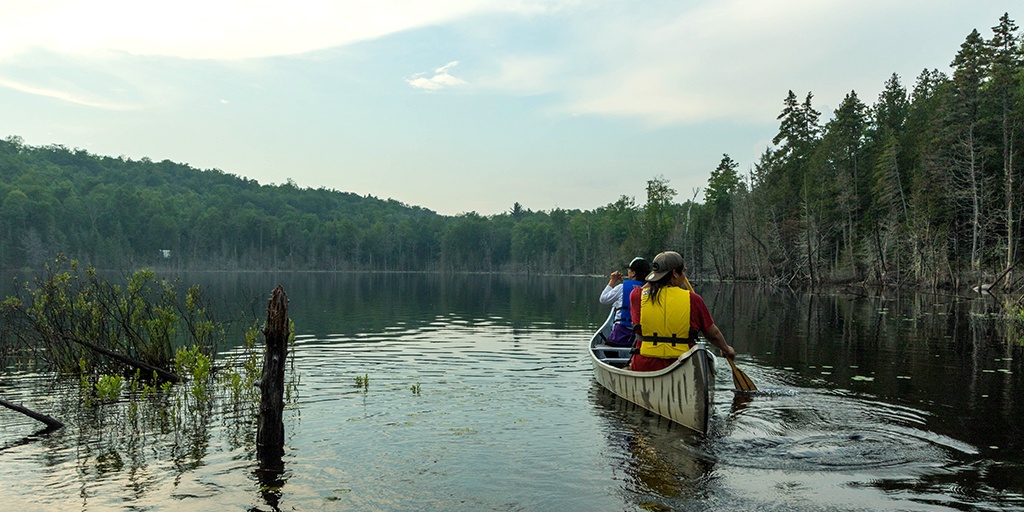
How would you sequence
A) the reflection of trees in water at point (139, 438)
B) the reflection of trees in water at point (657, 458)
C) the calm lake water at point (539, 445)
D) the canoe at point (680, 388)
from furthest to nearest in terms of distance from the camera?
the canoe at point (680, 388) < the reflection of trees in water at point (139, 438) < the reflection of trees in water at point (657, 458) < the calm lake water at point (539, 445)

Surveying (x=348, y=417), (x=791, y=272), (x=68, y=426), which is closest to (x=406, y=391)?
(x=348, y=417)

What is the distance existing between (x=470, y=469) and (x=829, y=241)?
2927 inches

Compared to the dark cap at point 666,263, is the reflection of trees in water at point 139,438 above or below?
below

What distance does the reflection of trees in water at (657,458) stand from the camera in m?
7.10

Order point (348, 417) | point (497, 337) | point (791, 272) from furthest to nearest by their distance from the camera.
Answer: point (791, 272) → point (497, 337) → point (348, 417)

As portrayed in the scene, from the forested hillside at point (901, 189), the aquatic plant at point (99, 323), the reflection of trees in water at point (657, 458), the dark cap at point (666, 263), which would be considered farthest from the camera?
the forested hillside at point (901, 189)

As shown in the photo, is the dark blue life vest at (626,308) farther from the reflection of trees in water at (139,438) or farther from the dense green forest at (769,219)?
the dense green forest at (769,219)

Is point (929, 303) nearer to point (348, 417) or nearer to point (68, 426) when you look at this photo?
point (348, 417)

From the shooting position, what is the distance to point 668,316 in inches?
400

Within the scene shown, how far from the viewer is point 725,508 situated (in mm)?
6617

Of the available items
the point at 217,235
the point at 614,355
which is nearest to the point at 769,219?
the point at 614,355

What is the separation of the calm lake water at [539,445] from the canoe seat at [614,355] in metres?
0.62

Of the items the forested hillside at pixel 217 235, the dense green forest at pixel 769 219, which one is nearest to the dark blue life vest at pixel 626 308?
the dense green forest at pixel 769 219

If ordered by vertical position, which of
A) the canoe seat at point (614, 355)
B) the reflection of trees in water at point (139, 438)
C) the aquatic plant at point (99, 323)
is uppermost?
the aquatic plant at point (99, 323)
